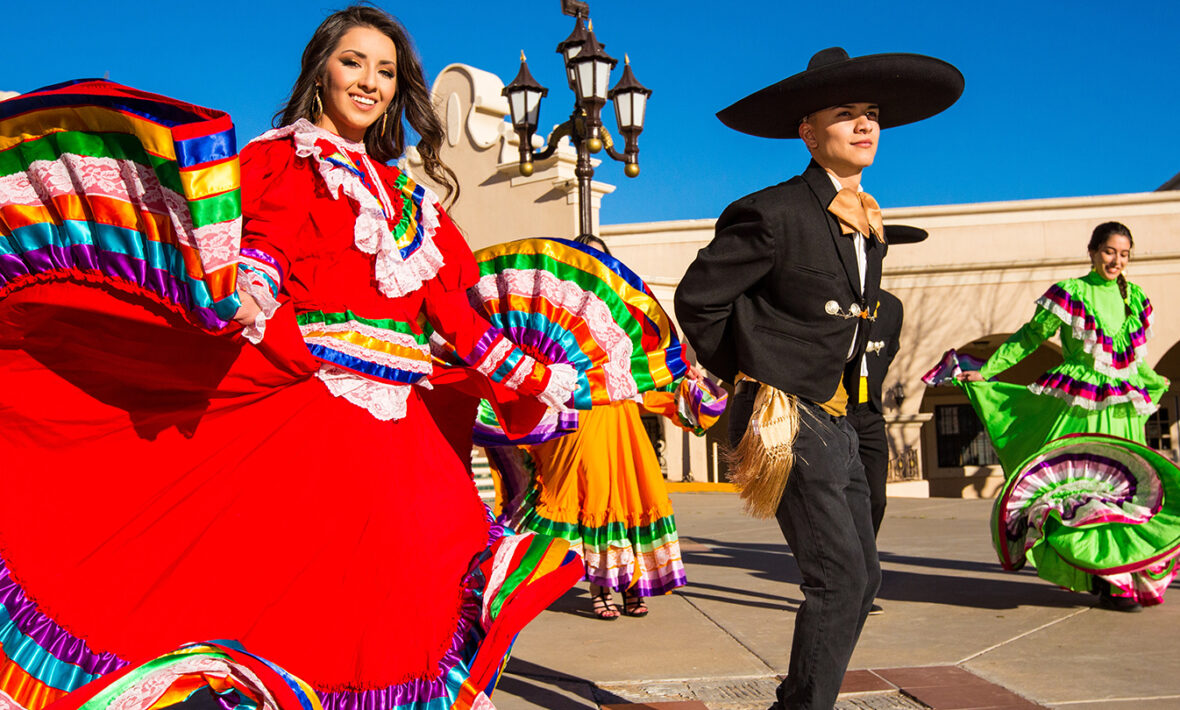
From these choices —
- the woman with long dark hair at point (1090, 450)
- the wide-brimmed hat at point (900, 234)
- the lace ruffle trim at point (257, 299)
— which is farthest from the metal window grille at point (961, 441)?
the lace ruffle trim at point (257, 299)

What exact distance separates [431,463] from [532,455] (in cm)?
286

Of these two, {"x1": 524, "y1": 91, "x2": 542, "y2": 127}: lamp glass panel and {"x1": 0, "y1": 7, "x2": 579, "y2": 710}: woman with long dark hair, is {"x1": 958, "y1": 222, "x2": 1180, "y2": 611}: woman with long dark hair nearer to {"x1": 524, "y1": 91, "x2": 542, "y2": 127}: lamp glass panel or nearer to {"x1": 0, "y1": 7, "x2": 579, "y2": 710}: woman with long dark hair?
{"x1": 0, "y1": 7, "x2": 579, "y2": 710}: woman with long dark hair

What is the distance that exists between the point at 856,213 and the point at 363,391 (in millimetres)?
1378

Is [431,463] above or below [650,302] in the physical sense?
below

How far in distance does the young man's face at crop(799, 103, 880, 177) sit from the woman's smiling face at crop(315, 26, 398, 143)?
1.22 m

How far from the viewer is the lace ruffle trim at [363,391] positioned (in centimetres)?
272

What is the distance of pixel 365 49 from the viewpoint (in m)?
3.10

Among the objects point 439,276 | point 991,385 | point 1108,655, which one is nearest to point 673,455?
point 991,385

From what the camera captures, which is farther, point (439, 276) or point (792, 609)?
point (792, 609)

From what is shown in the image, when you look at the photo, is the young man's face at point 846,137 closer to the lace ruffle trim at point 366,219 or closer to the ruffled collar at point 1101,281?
the lace ruffle trim at point 366,219

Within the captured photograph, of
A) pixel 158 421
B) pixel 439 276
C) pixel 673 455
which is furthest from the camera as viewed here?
pixel 673 455

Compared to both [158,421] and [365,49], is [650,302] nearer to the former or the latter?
[365,49]

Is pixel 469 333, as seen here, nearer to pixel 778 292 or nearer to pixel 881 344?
pixel 778 292

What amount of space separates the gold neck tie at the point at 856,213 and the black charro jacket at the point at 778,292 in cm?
3
